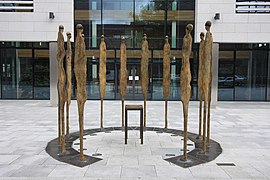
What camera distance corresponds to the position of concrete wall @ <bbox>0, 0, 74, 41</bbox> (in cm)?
1192

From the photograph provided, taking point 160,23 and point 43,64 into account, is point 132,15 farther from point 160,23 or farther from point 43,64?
point 43,64

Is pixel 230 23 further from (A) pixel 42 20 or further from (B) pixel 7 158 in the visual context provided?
(B) pixel 7 158

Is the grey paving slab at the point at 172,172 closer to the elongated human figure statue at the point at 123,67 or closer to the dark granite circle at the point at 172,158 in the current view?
the dark granite circle at the point at 172,158

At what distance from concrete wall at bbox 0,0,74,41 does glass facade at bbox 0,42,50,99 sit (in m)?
3.24

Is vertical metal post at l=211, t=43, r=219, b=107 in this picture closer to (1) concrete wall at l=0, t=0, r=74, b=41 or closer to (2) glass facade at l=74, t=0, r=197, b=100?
(2) glass facade at l=74, t=0, r=197, b=100

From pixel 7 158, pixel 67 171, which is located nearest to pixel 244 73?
pixel 67 171

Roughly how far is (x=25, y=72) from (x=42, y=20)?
458 cm

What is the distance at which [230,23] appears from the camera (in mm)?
12133

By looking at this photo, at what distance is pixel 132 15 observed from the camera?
14.8 metres

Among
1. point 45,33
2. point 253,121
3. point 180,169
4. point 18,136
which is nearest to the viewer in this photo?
point 180,169

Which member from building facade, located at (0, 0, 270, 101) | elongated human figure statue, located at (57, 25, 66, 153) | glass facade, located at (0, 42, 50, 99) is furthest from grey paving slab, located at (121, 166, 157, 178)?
glass facade, located at (0, 42, 50, 99)

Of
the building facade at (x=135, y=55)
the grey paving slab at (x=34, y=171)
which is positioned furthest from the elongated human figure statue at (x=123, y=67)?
the building facade at (x=135, y=55)

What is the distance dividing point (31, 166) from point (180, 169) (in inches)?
102

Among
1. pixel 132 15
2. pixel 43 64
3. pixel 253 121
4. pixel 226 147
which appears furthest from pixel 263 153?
pixel 43 64
